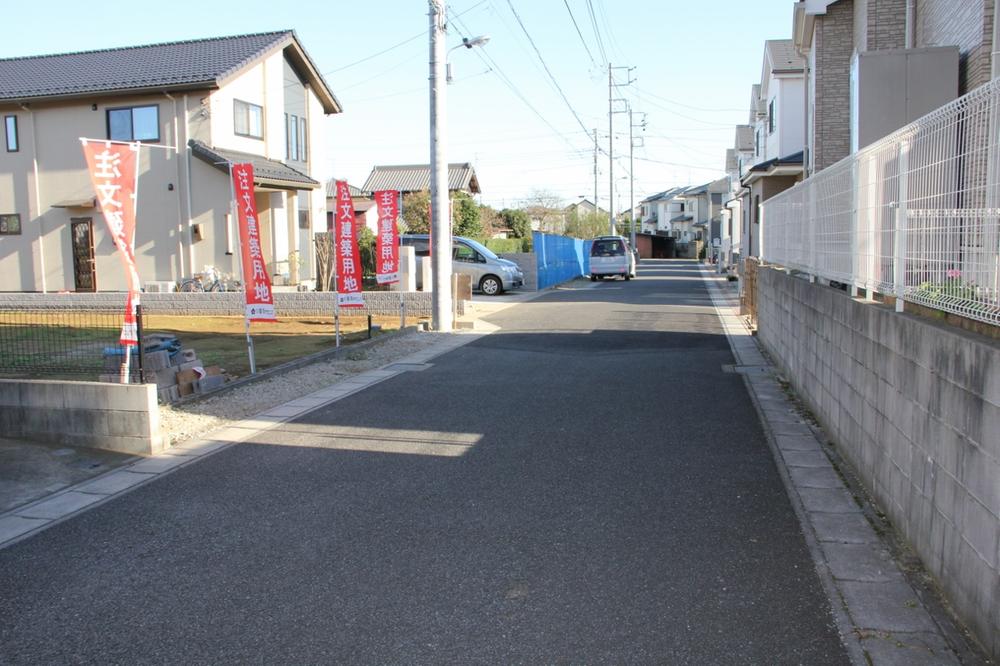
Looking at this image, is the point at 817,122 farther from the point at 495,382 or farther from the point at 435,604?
the point at 435,604

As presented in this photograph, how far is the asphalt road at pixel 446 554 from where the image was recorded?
3.45 meters

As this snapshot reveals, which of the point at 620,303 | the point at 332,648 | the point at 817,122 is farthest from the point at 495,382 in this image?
the point at 620,303

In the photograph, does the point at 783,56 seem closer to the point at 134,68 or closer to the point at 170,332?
the point at 134,68

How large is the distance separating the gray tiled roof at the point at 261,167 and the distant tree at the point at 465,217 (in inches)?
486

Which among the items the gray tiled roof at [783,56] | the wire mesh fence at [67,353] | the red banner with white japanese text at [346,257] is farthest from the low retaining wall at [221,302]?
the gray tiled roof at [783,56]

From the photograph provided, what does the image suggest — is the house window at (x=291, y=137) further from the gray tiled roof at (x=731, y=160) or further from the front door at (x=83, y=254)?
the gray tiled roof at (x=731, y=160)

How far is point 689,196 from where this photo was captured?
81.3m

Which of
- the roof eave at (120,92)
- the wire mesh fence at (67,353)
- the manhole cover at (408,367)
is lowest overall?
the manhole cover at (408,367)

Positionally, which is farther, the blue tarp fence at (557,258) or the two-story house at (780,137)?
the blue tarp fence at (557,258)

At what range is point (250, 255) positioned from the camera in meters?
10.1

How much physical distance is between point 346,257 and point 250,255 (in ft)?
9.29

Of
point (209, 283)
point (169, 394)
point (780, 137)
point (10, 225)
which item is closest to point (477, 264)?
point (209, 283)

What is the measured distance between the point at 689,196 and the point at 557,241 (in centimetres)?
5313

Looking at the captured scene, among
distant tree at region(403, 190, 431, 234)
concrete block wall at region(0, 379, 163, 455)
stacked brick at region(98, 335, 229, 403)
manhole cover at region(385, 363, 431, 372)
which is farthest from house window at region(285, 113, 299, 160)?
concrete block wall at region(0, 379, 163, 455)
